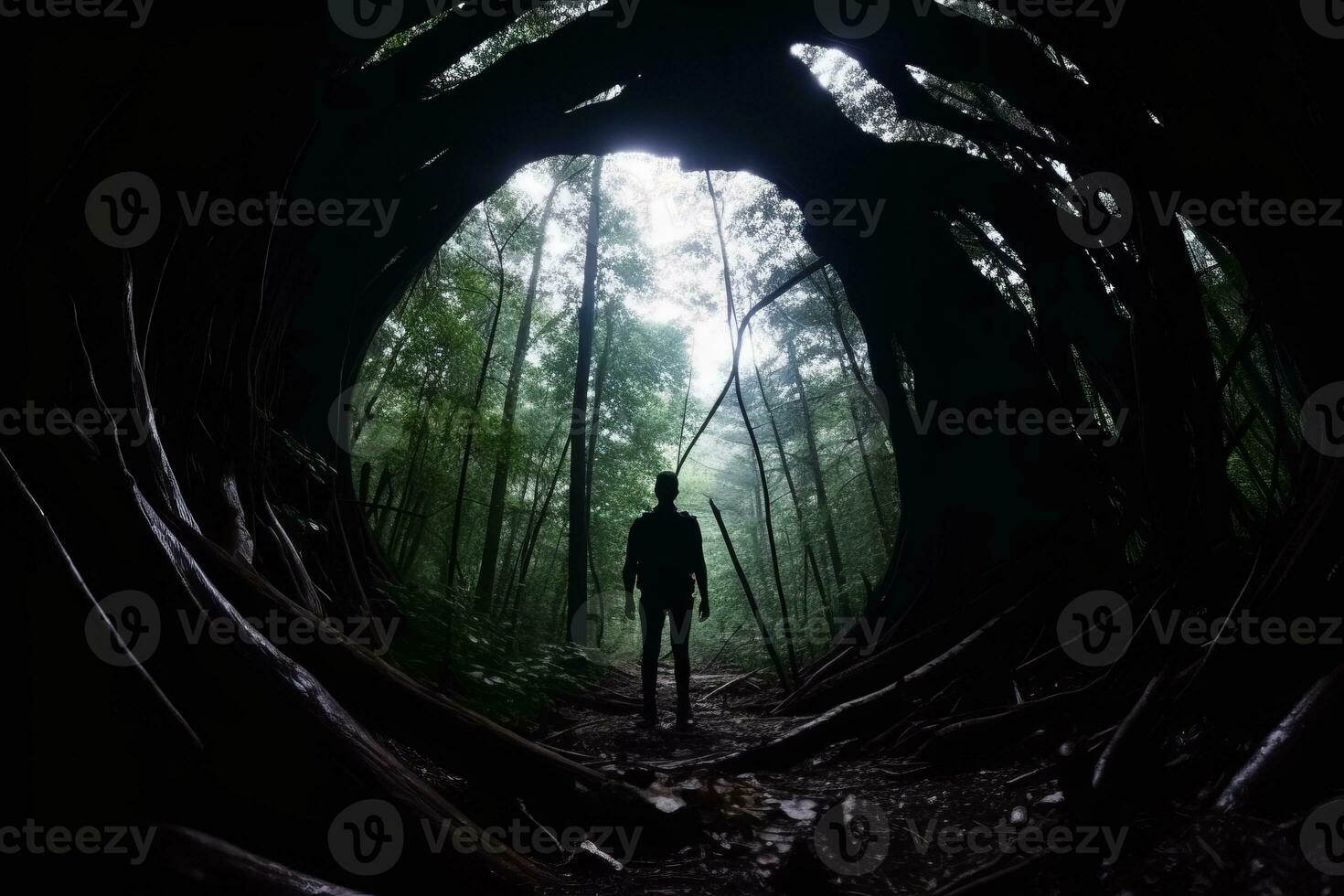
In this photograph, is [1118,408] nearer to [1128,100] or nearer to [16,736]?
[1128,100]

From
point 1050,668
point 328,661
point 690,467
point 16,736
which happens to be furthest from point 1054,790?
point 690,467

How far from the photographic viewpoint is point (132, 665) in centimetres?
108

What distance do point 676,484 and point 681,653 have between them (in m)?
1.33

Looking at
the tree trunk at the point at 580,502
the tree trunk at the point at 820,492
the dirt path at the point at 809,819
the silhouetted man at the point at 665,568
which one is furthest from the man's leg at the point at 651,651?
the tree trunk at the point at 820,492

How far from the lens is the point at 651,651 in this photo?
4566mm

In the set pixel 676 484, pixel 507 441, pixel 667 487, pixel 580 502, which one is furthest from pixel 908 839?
pixel 507 441

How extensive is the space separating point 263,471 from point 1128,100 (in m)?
4.46

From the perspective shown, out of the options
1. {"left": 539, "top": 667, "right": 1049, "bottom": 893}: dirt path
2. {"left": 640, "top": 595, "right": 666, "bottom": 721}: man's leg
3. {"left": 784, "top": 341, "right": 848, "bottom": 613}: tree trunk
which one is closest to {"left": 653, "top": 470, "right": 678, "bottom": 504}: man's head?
{"left": 640, "top": 595, "right": 666, "bottom": 721}: man's leg

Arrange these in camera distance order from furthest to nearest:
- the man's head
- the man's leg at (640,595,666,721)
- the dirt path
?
1. the man's head
2. the man's leg at (640,595,666,721)
3. the dirt path

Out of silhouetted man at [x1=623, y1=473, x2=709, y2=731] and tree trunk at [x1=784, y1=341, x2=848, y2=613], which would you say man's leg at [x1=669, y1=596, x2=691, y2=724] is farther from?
tree trunk at [x1=784, y1=341, x2=848, y2=613]

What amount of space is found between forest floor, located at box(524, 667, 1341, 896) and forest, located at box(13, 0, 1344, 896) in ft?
0.06

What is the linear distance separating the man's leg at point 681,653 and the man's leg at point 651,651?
12cm

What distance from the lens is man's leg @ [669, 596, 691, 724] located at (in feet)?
14.3

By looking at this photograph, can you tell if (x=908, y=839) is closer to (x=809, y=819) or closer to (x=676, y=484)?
(x=809, y=819)
